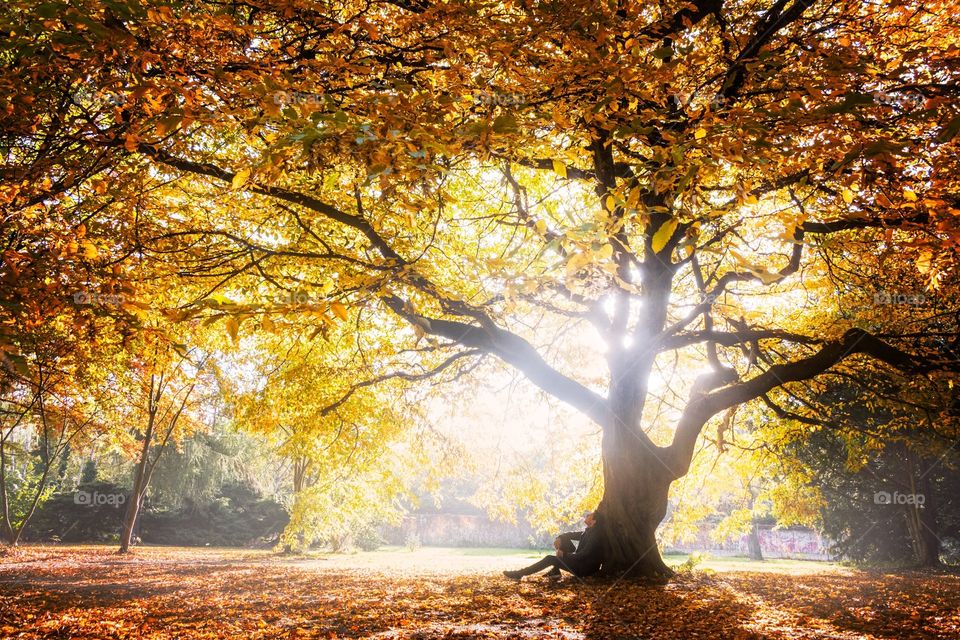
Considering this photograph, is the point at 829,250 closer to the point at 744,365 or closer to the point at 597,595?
the point at 744,365

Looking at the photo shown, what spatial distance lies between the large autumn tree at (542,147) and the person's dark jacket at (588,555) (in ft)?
0.84

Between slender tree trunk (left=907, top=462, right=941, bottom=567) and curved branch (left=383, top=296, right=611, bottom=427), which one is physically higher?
curved branch (left=383, top=296, right=611, bottom=427)

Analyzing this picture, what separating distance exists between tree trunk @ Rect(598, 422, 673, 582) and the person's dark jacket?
15cm

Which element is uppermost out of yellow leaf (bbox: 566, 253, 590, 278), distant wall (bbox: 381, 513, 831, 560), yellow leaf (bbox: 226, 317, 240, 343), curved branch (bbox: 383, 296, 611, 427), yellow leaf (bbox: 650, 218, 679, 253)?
curved branch (bbox: 383, 296, 611, 427)

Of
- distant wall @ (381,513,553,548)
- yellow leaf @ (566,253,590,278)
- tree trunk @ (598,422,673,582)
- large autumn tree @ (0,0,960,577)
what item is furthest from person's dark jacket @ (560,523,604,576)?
distant wall @ (381,513,553,548)

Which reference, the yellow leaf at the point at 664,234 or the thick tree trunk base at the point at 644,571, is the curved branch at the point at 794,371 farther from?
the yellow leaf at the point at 664,234

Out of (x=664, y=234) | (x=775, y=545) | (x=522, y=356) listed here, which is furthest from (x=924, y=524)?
(x=664, y=234)

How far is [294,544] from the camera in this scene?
19.8 metres

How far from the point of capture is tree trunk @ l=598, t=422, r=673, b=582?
906cm

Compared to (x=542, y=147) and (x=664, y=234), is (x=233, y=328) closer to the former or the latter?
(x=664, y=234)

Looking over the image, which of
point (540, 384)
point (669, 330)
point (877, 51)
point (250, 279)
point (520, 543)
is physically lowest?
point (520, 543)

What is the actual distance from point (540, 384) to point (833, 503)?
19.2 metres

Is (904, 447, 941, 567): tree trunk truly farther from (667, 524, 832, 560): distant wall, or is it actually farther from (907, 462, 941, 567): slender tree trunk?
(667, 524, 832, 560): distant wall

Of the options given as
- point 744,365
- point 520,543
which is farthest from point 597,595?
point 520,543
